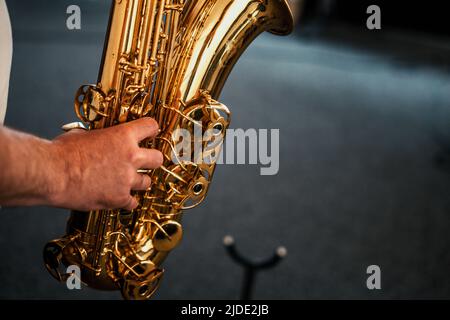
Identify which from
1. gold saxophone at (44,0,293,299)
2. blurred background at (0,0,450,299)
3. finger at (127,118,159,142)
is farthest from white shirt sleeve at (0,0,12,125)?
blurred background at (0,0,450,299)

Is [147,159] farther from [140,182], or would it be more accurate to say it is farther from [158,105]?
[158,105]

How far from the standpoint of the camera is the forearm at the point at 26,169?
83 cm

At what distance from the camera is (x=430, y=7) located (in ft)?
20.0

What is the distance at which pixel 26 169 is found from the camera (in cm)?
86

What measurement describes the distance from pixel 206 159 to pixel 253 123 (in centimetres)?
256

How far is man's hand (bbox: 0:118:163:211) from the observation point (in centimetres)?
85

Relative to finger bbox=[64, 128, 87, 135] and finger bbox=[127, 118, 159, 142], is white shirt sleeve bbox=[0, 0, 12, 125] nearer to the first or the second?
finger bbox=[64, 128, 87, 135]

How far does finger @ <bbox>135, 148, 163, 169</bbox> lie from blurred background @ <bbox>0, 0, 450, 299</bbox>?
1.22 m

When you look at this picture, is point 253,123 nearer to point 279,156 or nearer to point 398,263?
point 279,156

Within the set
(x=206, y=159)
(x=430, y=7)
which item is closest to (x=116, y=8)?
(x=206, y=159)

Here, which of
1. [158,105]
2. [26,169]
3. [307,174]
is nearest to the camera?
[26,169]

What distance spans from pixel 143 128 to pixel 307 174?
2268mm

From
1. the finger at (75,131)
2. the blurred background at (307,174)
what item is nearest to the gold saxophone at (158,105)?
the finger at (75,131)

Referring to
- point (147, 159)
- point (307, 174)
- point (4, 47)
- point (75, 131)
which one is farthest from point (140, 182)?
point (307, 174)
